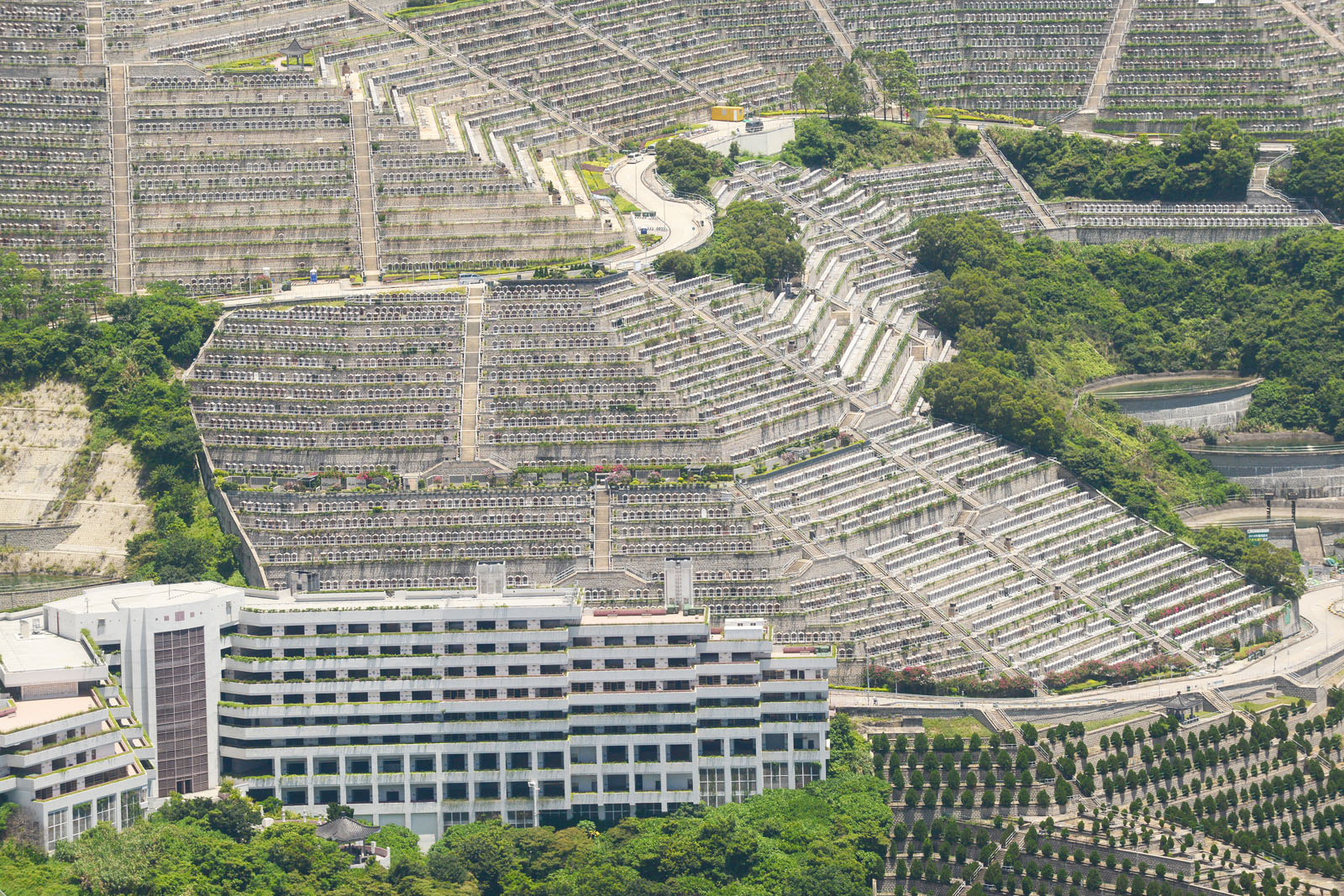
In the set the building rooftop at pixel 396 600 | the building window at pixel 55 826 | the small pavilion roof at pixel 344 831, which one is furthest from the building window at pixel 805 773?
the building window at pixel 55 826

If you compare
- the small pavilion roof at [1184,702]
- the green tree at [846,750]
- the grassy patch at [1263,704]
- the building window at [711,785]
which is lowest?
the building window at [711,785]

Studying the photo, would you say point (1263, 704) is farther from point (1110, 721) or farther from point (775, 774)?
point (775, 774)

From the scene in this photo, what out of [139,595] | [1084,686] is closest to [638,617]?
[139,595]

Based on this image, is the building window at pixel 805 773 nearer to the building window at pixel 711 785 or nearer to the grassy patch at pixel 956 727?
the building window at pixel 711 785

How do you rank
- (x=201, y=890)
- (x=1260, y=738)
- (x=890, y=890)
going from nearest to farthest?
(x=201, y=890) → (x=890, y=890) → (x=1260, y=738)

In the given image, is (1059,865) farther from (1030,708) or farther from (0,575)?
(0,575)

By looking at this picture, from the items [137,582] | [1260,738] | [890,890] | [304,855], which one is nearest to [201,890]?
[304,855]
